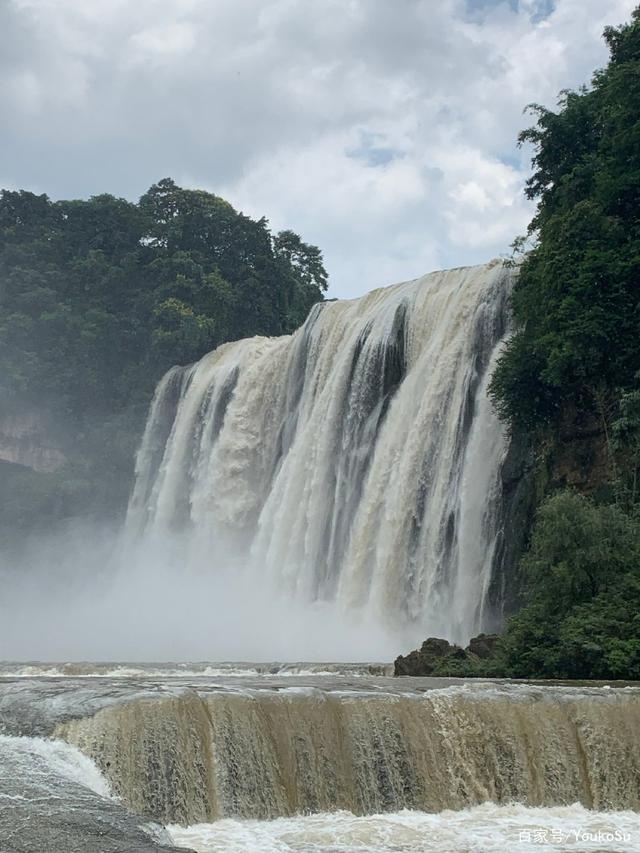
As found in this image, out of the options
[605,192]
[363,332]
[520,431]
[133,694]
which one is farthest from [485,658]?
[363,332]

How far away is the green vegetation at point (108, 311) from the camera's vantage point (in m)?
55.5

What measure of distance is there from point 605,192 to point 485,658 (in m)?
12.5

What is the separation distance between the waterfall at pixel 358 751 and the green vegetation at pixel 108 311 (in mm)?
41738

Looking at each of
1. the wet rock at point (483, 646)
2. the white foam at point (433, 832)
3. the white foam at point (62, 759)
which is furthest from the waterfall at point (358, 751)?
the wet rock at point (483, 646)

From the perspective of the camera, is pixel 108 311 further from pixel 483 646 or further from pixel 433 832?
pixel 433 832

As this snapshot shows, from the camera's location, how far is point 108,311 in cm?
6038

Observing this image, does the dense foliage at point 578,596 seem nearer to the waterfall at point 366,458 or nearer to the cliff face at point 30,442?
the waterfall at point 366,458

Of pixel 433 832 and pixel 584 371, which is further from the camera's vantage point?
pixel 584 371

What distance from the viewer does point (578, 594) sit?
68.4ft

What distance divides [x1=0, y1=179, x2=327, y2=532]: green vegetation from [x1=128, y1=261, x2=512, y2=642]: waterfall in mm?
11374

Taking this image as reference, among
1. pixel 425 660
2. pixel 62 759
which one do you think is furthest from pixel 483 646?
pixel 62 759

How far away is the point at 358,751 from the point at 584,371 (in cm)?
1446

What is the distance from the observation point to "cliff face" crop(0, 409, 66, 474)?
57.8 meters

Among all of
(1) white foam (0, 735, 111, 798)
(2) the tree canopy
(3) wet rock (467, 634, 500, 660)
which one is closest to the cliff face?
(2) the tree canopy
